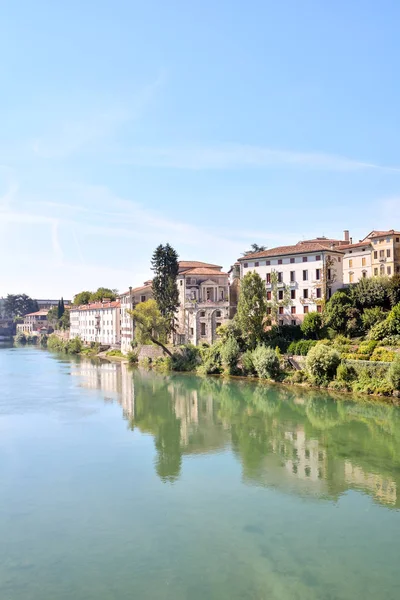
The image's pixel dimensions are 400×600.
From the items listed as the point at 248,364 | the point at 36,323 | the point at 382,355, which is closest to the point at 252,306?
the point at 248,364

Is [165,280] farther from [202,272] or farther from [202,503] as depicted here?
[202,503]

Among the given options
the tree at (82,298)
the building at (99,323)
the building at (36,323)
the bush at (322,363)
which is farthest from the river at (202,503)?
the building at (36,323)

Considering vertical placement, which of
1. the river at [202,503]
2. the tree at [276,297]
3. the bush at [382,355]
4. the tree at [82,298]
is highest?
the tree at [82,298]

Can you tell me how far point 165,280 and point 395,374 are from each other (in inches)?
1315

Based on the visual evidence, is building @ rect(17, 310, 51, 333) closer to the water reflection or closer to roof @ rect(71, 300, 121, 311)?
roof @ rect(71, 300, 121, 311)

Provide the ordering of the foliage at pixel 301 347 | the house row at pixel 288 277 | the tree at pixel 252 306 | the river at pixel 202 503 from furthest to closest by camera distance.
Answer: the house row at pixel 288 277
the tree at pixel 252 306
the foliage at pixel 301 347
the river at pixel 202 503

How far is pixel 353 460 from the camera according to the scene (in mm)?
23516

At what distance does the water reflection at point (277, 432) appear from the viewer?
21.1m

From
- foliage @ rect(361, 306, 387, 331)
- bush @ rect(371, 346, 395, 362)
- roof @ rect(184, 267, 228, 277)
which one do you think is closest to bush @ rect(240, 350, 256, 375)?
foliage @ rect(361, 306, 387, 331)

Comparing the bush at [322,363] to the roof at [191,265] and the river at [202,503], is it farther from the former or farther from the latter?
the roof at [191,265]

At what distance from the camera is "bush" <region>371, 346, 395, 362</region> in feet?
126

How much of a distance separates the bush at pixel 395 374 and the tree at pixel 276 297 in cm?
1850

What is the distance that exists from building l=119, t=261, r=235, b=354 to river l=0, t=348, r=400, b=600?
25.5 meters

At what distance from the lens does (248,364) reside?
48938 mm
